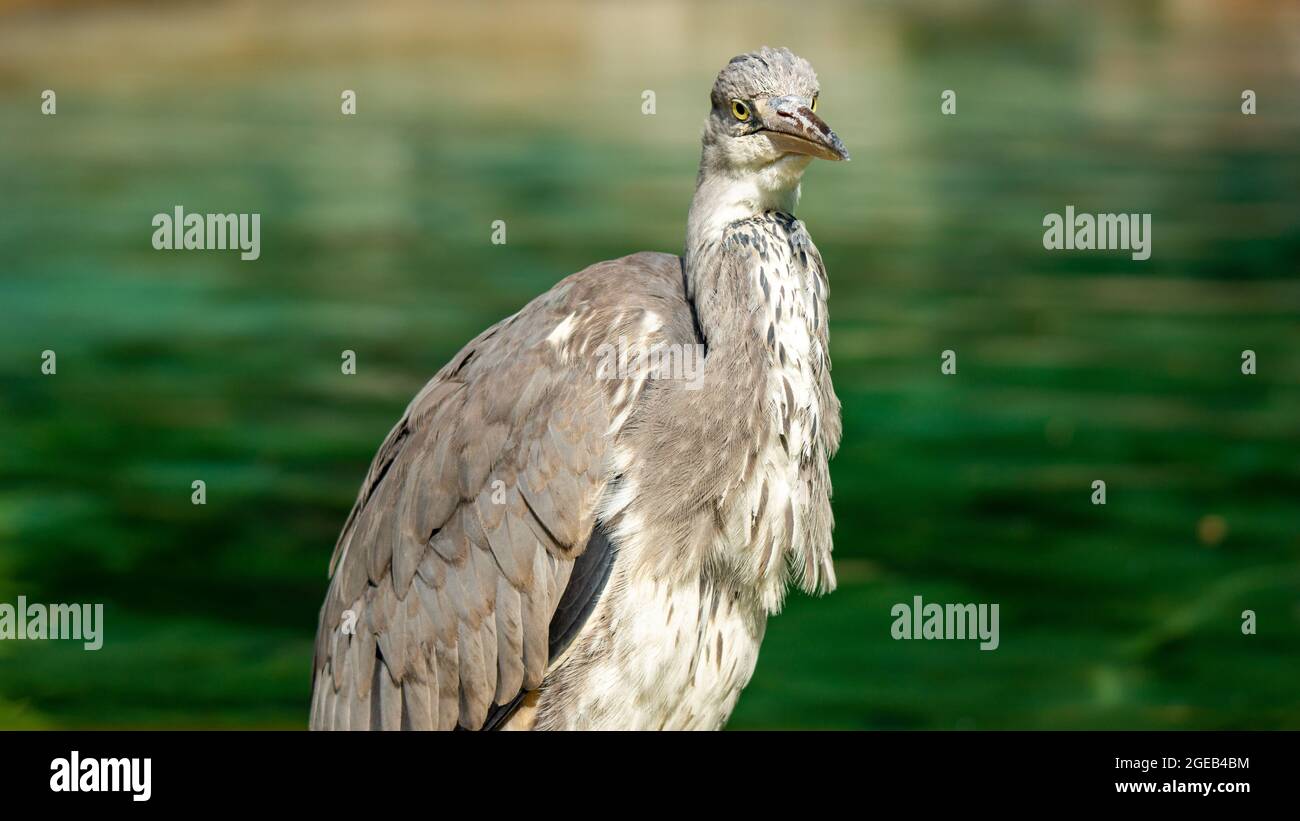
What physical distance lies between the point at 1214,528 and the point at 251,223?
9.97 metres

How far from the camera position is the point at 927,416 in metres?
12.8

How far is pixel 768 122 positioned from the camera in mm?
4406

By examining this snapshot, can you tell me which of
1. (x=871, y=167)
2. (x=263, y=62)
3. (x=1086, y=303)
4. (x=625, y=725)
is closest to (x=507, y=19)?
(x=263, y=62)

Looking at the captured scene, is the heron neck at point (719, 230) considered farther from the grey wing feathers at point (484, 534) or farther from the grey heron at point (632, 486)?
the grey wing feathers at point (484, 534)

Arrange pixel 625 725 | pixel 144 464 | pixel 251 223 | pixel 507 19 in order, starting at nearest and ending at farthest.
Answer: pixel 625 725 < pixel 144 464 < pixel 251 223 < pixel 507 19

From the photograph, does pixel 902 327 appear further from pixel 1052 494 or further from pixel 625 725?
pixel 625 725

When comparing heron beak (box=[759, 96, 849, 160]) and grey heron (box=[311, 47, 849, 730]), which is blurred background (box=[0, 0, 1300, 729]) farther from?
heron beak (box=[759, 96, 849, 160])

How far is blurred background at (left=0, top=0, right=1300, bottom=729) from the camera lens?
9242 mm

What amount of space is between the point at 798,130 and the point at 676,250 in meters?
10.5

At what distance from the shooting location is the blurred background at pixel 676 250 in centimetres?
924

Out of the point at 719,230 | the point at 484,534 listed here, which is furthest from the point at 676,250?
the point at 484,534

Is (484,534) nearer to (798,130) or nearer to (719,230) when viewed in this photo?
(719,230)

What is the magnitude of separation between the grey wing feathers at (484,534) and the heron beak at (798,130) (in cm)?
57

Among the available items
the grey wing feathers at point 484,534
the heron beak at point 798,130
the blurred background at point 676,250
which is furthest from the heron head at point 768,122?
the blurred background at point 676,250
